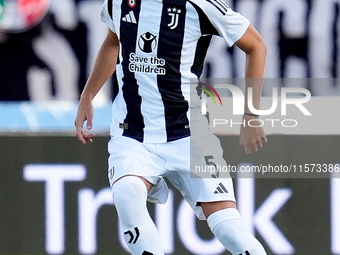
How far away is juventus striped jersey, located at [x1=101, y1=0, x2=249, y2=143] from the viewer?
2.74 metres

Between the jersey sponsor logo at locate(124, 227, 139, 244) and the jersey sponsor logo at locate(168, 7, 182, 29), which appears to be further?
the jersey sponsor logo at locate(168, 7, 182, 29)

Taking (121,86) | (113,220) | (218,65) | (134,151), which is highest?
(121,86)

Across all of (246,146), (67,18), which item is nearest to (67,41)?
(67,18)

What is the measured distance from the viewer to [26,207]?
4199 mm

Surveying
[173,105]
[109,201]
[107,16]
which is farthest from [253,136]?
[109,201]

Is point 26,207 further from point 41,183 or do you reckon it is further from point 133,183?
point 133,183

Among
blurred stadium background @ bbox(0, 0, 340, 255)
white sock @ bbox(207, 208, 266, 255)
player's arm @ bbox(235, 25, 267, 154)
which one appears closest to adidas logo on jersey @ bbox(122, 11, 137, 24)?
player's arm @ bbox(235, 25, 267, 154)

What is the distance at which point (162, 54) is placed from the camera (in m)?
2.75

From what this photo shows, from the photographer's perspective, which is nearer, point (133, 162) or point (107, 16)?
point (133, 162)

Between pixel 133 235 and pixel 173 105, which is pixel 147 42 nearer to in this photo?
pixel 173 105

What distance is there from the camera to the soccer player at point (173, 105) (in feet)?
8.93

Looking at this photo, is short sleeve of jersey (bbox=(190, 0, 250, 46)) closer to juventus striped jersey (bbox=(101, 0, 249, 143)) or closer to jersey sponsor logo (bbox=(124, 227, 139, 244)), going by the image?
juventus striped jersey (bbox=(101, 0, 249, 143))

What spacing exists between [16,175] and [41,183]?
172mm

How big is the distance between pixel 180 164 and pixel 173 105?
0.26 m
